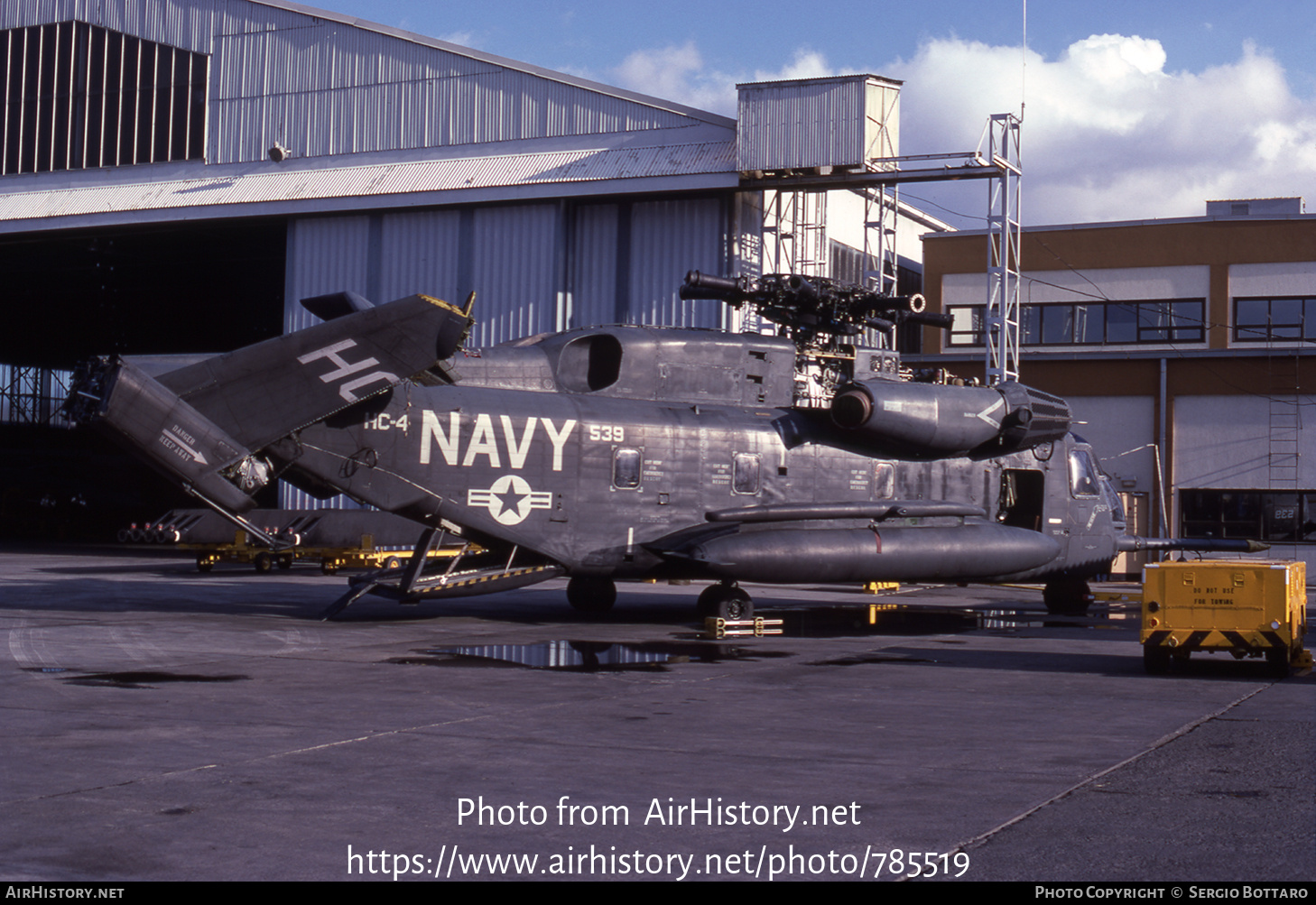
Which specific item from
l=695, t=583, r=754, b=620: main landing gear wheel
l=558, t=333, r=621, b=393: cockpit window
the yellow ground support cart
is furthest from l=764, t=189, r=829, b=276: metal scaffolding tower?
the yellow ground support cart

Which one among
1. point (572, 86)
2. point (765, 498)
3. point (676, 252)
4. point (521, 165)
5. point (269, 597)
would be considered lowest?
point (269, 597)

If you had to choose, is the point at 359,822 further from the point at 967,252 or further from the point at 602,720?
the point at 967,252

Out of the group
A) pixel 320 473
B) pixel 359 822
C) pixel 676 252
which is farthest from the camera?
pixel 676 252

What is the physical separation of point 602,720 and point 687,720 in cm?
70

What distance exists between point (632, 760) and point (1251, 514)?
35076 millimetres

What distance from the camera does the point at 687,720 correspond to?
33.8 ft

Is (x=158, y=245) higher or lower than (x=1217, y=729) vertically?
higher

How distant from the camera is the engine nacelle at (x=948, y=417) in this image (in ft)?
64.1

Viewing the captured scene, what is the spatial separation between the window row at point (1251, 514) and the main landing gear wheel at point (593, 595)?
81.8ft

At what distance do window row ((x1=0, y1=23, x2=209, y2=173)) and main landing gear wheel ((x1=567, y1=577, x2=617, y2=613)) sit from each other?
79.4ft

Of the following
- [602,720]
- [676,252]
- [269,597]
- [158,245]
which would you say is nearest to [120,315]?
[158,245]

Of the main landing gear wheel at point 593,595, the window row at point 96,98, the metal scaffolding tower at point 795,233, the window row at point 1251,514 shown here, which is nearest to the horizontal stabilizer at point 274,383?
the main landing gear wheel at point 593,595

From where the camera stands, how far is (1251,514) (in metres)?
38.5

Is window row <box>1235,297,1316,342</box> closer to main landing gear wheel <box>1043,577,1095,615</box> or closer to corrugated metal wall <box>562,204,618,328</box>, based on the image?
corrugated metal wall <box>562,204,618,328</box>
